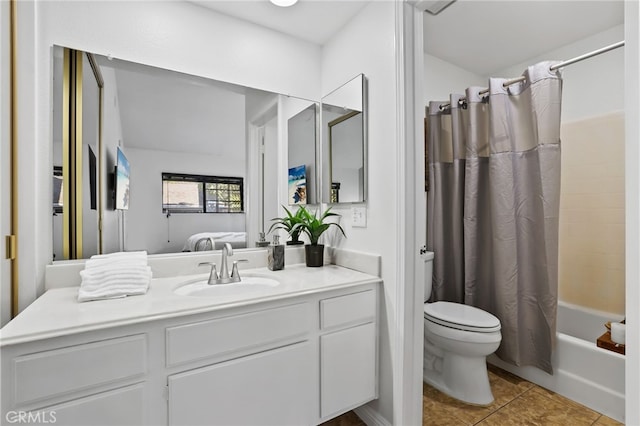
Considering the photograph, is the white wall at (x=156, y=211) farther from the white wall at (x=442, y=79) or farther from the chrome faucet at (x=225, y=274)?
the white wall at (x=442, y=79)

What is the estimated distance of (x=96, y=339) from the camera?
0.95 m

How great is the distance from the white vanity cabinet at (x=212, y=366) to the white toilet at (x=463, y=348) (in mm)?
594

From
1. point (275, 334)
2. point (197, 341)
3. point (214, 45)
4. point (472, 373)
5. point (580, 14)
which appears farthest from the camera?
point (580, 14)

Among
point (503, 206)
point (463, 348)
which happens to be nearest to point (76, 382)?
point (463, 348)

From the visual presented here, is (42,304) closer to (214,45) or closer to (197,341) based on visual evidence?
(197,341)

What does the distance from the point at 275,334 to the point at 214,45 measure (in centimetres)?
153

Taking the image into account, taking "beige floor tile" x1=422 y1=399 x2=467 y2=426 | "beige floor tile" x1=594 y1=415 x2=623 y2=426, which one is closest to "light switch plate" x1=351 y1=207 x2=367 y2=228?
"beige floor tile" x1=422 y1=399 x2=467 y2=426

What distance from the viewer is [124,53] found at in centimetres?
149

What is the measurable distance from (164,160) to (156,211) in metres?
0.26

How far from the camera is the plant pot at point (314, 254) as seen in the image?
1.83 meters

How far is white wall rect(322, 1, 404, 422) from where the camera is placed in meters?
1.53

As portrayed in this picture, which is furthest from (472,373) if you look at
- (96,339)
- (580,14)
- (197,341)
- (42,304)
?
(580,14)

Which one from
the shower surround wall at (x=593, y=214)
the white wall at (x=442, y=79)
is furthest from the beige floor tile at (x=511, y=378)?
the white wall at (x=442, y=79)

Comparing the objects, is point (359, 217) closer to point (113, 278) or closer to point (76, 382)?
point (113, 278)
